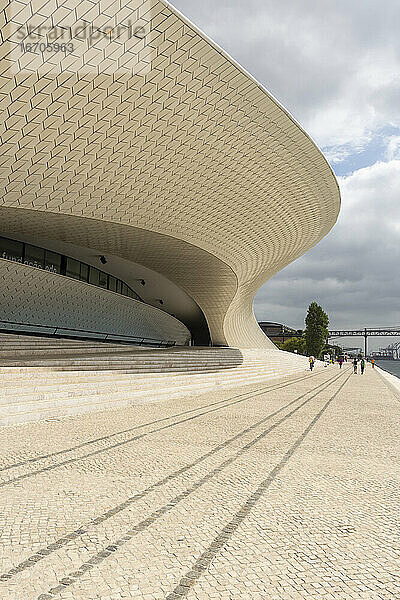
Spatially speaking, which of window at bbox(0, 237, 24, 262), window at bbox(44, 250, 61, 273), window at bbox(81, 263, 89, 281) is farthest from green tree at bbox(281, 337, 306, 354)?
window at bbox(0, 237, 24, 262)

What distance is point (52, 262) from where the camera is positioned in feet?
63.8

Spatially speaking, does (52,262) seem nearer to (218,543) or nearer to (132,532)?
(132,532)

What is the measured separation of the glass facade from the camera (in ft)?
56.4

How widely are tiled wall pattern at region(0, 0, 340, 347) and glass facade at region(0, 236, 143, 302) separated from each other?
1.96 meters

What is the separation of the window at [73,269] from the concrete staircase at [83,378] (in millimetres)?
4251

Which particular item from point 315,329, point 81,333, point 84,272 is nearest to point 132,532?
point 81,333

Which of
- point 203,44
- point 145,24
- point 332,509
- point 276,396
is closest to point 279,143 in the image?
point 203,44

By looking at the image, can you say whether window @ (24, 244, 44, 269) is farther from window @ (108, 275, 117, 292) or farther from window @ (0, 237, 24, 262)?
window @ (108, 275, 117, 292)

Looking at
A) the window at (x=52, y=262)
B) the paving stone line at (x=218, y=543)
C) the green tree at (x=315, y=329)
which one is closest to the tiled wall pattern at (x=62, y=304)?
the window at (x=52, y=262)

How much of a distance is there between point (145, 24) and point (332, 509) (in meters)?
8.59

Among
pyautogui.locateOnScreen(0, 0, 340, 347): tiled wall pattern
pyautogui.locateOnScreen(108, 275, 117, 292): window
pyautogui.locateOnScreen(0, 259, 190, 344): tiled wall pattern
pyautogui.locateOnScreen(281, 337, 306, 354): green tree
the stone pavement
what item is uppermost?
pyautogui.locateOnScreen(0, 0, 340, 347): tiled wall pattern

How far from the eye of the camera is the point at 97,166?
1215 centimetres

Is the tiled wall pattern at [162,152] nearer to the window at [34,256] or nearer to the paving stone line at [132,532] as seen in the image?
the window at [34,256]

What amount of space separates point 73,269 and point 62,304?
2653 mm
